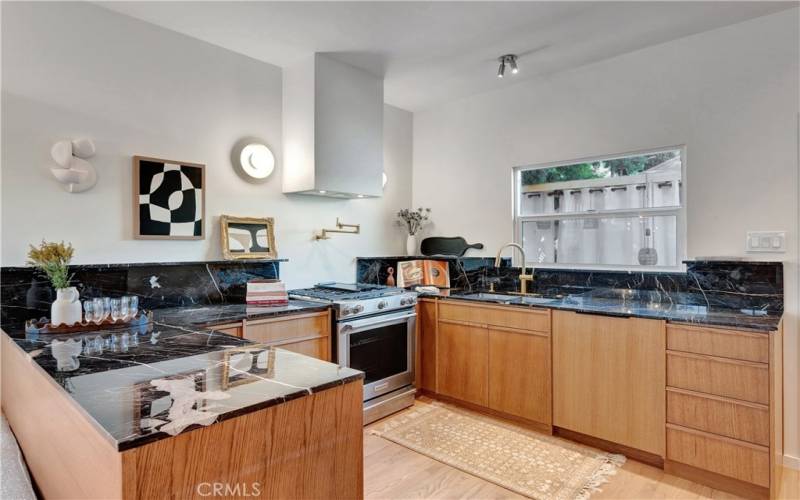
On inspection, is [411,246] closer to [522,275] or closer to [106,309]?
[522,275]

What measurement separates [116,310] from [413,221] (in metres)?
2.62

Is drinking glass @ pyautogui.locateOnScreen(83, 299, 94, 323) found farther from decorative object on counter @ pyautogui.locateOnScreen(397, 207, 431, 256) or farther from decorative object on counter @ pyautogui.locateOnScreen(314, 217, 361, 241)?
decorative object on counter @ pyautogui.locateOnScreen(397, 207, 431, 256)

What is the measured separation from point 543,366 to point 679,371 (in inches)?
29.3

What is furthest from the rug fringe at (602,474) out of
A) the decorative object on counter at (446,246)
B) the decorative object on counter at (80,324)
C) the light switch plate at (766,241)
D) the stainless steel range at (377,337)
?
the decorative object on counter at (80,324)

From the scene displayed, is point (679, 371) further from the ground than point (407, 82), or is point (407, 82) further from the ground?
point (407, 82)

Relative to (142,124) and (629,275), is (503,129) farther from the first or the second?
(142,124)

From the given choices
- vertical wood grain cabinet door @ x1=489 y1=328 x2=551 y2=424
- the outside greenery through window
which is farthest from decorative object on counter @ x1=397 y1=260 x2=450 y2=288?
vertical wood grain cabinet door @ x1=489 y1=328 x2=551 y2=424

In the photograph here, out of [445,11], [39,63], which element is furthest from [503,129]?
[39,63]

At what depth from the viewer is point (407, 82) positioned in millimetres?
3545

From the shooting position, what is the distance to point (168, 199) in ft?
8.75

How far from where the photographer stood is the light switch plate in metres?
2.48

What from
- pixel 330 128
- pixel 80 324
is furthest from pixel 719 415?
pixel 80 324

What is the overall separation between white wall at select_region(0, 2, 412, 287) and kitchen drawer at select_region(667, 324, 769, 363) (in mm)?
2406

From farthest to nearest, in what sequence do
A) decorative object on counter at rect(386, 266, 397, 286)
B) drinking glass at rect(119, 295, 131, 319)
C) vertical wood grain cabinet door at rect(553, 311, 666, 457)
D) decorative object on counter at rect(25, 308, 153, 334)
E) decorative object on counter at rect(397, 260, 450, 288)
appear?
decorative object on counter at rect(386, 266, 397, 286) < decorative object on counter at rect(397, 260, 450, 288) < vertical wood grain cabinet door at rect(553, 311, 666, 457) < drinking glass at rect(119, 295, 131, 319) < decorative object on counter at rect(25, 308, 153, 334)
